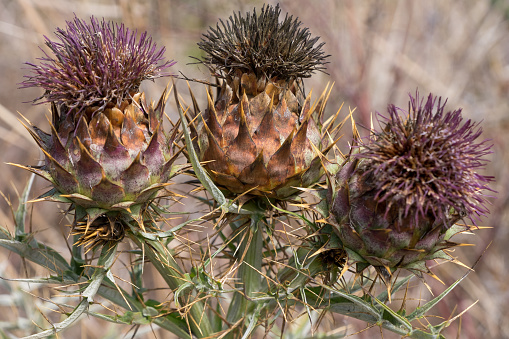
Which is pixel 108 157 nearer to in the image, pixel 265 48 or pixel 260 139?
pixel 260 139

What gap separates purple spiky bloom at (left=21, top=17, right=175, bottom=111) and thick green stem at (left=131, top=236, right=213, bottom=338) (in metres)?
0.77

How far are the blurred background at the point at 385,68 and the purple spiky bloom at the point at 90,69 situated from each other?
2924 millimetres

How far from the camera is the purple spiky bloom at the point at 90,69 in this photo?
234 cm

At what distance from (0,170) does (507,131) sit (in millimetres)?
7047

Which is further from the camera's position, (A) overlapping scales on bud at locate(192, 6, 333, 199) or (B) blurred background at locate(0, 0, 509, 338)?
(B) blurred background at locate(0, 0, 509, 338)

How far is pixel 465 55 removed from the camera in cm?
692

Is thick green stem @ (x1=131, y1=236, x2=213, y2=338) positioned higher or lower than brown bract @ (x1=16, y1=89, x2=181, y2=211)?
lower

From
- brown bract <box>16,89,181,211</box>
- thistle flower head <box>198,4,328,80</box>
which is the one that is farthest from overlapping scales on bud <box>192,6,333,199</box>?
brown bract <box>16,89,181,211</box>

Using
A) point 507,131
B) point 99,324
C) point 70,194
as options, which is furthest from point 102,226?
point 507,131

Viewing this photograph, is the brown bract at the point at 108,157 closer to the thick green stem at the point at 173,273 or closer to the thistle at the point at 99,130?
the thistle at the point at 99,130

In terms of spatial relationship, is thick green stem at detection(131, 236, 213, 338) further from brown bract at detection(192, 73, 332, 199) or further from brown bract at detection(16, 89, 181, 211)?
brown bract at detection(192, 73, 332, 199)

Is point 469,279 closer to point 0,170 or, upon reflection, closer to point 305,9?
point 305,9

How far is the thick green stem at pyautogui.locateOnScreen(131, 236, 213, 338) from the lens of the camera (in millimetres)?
Answer: 2561

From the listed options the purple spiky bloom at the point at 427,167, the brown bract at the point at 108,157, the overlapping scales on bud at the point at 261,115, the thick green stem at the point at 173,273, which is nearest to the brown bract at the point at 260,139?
the overlapping scales on bud at the point at 261,115
